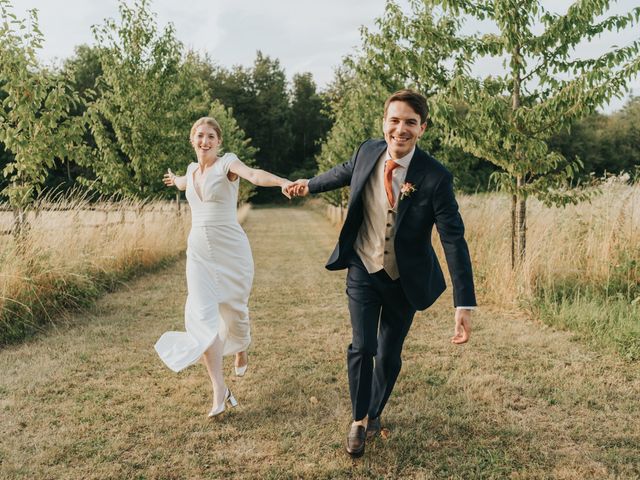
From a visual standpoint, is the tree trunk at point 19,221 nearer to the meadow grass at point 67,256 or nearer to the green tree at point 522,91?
the meadow grass at point 67,256

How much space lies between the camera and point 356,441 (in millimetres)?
3514

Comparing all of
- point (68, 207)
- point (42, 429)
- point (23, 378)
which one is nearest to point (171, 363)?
point (42, 429)

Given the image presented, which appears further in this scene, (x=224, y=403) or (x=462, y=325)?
(x=224, y=403)

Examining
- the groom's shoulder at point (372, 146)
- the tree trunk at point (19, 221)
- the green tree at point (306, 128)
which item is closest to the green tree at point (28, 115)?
the tree trunk at point (19, 221)

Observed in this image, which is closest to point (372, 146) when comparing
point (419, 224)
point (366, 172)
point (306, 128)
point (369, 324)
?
point (366, 172)

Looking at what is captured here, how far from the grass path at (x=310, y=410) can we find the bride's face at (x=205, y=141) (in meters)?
2.02

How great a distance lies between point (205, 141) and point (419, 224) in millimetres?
1900

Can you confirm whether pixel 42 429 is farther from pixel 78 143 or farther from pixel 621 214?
pixel 621 214

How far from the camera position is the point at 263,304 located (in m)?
8.57

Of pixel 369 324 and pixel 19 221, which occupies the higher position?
pixel 19 221

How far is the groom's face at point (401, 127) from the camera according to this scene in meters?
3.26

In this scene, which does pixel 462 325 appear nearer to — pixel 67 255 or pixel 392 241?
pixel 392 241

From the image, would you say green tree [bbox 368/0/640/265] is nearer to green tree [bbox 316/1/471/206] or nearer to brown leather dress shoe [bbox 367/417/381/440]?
green tree [bbox 316/1/471/206]

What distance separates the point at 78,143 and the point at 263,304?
12.0ft
